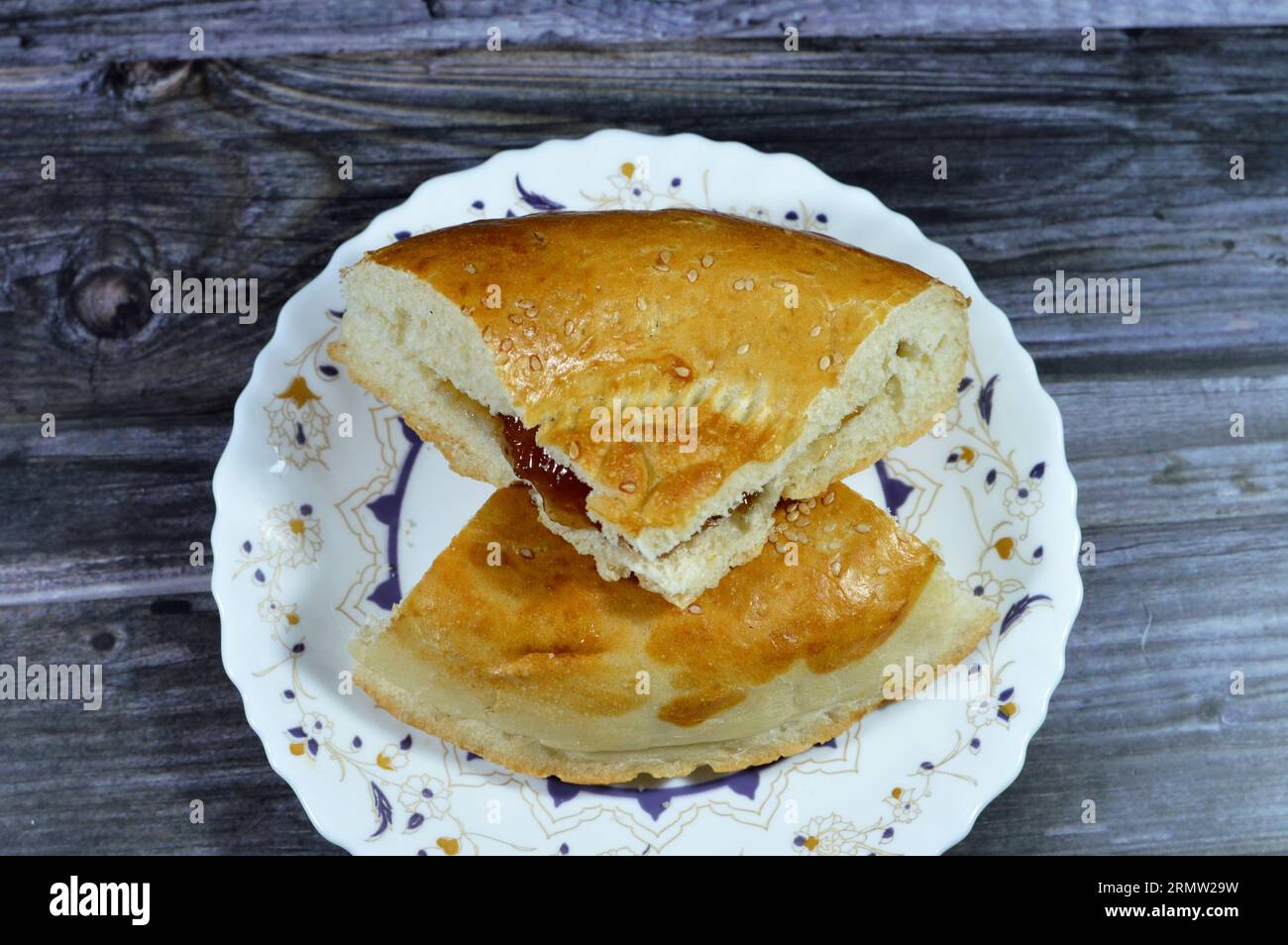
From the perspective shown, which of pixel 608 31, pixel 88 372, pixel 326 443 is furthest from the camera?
pixel 608 31

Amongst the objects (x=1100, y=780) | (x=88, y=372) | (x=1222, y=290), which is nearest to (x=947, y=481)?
(x=1100, y=780)

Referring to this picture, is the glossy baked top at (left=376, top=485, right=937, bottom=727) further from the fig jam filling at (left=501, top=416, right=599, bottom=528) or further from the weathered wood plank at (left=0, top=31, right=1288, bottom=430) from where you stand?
the weathered wood plank at (left=0, top=31, right=1288, bottom=430)

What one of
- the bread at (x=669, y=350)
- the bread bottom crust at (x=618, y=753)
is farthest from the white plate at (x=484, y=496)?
the bread at (x=669, y=350)

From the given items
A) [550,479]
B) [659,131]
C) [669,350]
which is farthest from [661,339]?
[659,131]

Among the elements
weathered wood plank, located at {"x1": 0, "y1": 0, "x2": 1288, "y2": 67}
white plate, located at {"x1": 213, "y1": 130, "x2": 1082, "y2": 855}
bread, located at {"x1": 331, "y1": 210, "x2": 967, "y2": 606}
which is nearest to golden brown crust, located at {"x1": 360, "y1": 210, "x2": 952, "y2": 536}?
bread, located at {"x1": 331, "y1": 210, "x2": 967, "y2": 606}

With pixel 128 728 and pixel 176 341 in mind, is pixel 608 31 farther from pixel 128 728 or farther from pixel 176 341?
pixel 128 728

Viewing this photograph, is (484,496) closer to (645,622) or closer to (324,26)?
(645,622)
